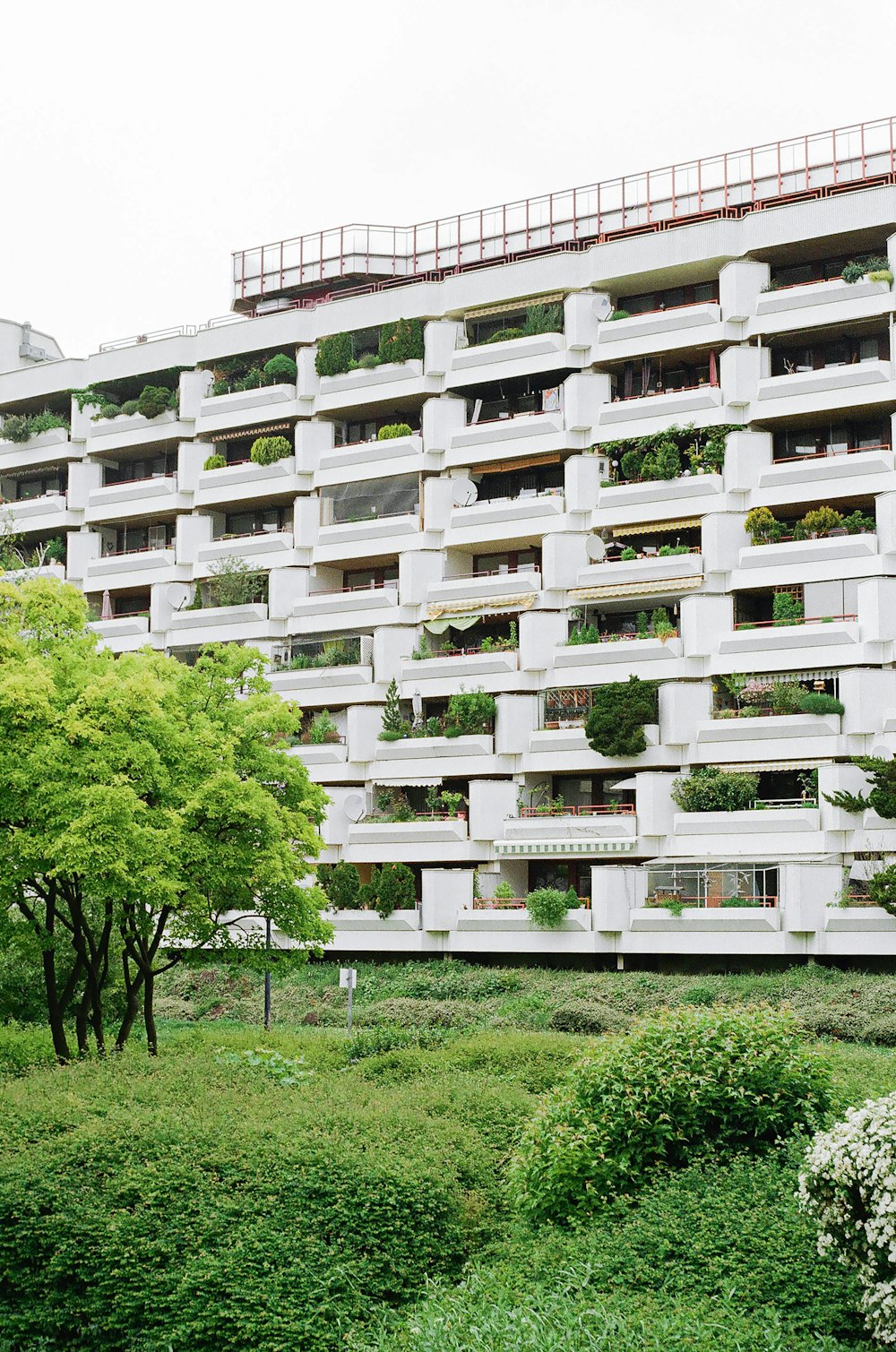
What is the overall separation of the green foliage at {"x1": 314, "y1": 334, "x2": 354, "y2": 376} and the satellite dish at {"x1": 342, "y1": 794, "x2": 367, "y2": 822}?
60.9 feet

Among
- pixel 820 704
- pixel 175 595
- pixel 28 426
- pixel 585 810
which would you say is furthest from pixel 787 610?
pixel 28 426

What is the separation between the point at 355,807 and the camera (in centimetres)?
5784

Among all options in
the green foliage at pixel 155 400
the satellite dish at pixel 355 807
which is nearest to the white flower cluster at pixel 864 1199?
the satellite dish at pixel 355 807

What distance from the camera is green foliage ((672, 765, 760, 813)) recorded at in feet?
164

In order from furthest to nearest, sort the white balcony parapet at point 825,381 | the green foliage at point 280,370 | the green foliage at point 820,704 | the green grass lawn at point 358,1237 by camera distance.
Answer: the green foliage at point 280,370 < the white balcony parapet at point 825,381 < the green foliage at point 820,704 < the green grass lawn at point 358,1237

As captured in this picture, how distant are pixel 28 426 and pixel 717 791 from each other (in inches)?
1578

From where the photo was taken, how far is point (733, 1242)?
1409 cm

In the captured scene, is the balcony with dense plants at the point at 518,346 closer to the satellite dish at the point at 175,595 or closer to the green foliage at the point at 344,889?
the satellite dish at the point at 175,595

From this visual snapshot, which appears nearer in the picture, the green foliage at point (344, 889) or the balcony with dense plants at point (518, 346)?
the green foliage at point (344, 889)

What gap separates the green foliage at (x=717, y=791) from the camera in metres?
50.1

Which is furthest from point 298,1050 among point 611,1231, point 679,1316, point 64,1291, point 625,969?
point 625,969

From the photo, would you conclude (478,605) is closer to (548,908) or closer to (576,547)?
(576,547)

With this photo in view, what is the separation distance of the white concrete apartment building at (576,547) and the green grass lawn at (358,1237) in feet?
93.0

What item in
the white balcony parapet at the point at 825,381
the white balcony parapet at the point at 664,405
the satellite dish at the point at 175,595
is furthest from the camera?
the satellite dish at the point at 175,595
